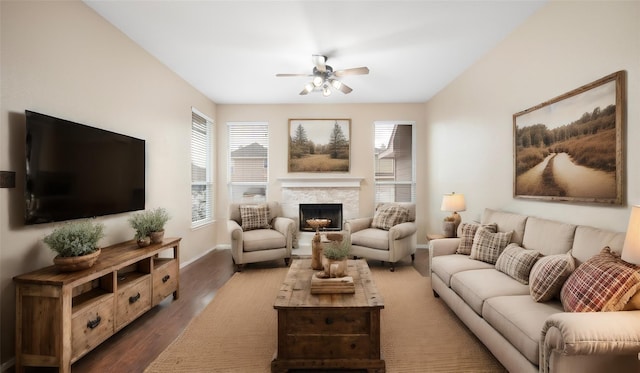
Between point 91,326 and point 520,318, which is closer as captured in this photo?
point 520,318

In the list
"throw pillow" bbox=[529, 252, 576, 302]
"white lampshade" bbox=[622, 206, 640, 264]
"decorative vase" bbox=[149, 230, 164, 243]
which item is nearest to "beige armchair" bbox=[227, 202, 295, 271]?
"decorative vase" bbox=[149, 230, 164, 243]

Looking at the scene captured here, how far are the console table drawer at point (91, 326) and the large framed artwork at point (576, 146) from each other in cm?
377

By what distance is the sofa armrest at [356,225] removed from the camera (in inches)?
177

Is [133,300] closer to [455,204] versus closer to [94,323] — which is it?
[94,323]

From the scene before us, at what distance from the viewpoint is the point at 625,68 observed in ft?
6.23

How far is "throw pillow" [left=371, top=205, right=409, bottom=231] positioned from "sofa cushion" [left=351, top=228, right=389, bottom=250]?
0.12 meters

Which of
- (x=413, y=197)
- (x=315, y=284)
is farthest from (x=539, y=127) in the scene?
(x=413, y=197)

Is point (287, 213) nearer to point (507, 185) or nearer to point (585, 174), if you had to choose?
point (507, 185)

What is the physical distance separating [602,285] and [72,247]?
3.28 meters

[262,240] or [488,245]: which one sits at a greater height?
[488,245]

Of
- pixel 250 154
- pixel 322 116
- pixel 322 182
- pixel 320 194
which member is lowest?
pixel 320 194

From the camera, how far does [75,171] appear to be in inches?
89.7

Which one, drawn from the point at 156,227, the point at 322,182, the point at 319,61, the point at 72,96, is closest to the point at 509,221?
the point at 319,61

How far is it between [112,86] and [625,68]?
4252mm
